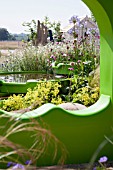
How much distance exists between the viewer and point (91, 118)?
16.0ft

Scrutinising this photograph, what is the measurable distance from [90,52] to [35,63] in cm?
198

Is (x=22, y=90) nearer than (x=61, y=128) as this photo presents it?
No

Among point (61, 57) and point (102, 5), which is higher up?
point (102, 5)

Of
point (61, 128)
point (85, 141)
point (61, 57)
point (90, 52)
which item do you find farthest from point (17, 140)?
point (61, 57)

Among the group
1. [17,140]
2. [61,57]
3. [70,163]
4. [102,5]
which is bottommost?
[70,163]

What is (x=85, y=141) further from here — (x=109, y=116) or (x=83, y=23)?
(x=83, y=23)

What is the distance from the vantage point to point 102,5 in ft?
15.4

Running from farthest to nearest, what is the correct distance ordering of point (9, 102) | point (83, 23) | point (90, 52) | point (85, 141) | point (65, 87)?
1. point (83, 23)
2. point (90, 52)
3. point (65, 87)
4. point (9, 102)
5. point (85, 141)

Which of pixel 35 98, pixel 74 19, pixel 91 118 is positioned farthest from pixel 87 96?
pixel 74 19

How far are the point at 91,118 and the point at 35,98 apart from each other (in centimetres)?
117

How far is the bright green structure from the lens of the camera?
185 inches

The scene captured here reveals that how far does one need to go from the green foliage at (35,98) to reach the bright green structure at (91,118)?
82cm

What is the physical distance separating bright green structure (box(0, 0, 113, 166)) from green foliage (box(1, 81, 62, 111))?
0.82m

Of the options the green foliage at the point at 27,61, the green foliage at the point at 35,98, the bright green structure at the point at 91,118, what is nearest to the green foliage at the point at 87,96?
the green foliage at the point at 35,98
